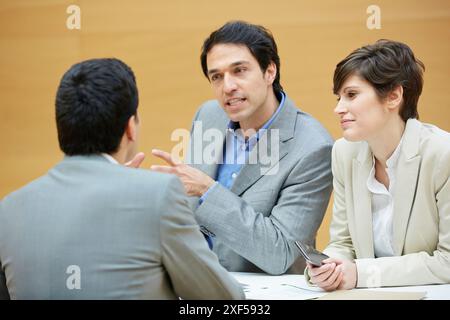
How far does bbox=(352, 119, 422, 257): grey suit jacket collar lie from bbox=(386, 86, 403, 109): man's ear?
0.08 meters

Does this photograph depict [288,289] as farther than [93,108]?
Yes

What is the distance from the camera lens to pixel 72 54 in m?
4.91

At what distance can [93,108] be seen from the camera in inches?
67.7

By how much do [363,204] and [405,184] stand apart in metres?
0.19

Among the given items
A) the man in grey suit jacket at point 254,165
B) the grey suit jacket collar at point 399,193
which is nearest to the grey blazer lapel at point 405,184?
the grey suit jacket collar at point 399,193

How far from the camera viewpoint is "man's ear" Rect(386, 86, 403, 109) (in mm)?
2541

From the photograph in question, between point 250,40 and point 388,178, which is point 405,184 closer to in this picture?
point 388,178

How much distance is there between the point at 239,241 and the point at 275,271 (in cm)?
18

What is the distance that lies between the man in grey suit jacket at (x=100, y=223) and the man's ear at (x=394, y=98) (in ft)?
3.56

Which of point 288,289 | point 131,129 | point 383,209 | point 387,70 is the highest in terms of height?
point 387,70

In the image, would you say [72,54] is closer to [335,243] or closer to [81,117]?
[335,243]

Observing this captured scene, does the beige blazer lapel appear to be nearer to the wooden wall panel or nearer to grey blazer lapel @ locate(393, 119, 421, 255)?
grey blazer lapel @ locate(393, 119, 421, 255)

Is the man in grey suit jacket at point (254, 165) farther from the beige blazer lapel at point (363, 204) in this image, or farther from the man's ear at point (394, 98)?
the man's ear at point (394, 98)

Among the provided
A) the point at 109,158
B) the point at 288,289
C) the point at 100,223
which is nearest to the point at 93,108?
the point at 109,158
